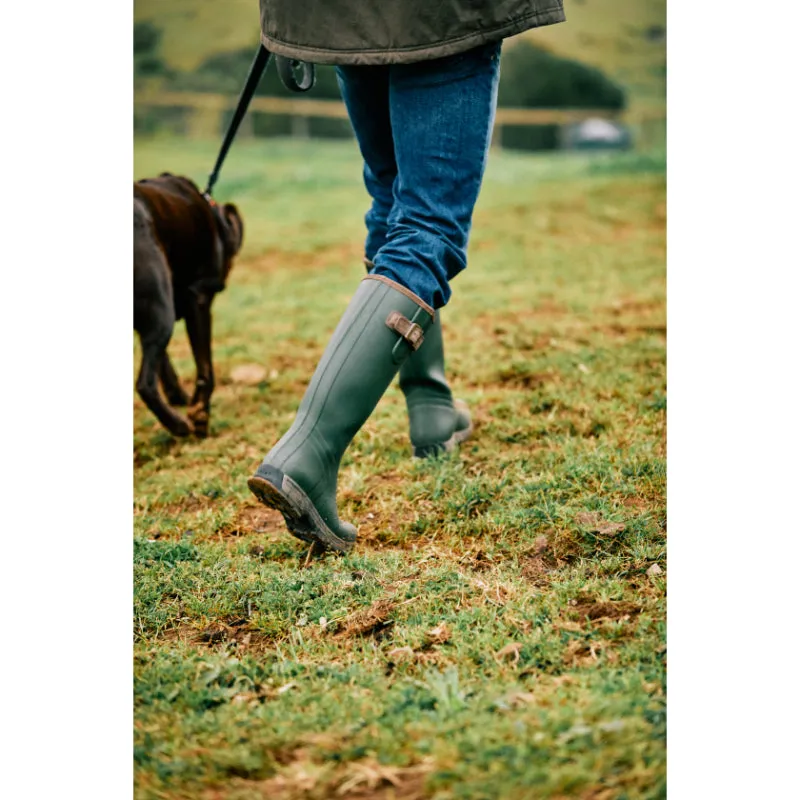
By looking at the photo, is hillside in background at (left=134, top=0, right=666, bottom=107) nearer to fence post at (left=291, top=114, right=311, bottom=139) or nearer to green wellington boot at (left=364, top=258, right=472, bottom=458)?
green wellington boot at (left=364, top=258, right=472, bottom=458)

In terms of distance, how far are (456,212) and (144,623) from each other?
3.21 ft

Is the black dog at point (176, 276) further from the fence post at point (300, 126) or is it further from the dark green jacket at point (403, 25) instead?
the fence post at point (300, 126)

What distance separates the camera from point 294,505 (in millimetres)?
1763

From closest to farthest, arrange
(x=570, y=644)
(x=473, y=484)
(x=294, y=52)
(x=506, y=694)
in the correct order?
(x=506, y=694)
(x=570, y=644)
(x=294, y=52)
(x=473, y=484)

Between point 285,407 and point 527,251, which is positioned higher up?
point 285,407

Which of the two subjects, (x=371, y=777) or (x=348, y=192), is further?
(x=348, y=192)

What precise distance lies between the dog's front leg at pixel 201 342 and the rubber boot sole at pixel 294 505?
1461 mm

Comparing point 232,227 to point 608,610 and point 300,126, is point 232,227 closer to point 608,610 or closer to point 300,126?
point 608,610

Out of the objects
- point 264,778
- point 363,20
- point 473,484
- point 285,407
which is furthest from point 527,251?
point 264,778

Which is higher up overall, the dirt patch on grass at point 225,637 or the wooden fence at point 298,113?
the dirt patch on grass at point 225,637

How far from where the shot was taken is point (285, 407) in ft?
10.3

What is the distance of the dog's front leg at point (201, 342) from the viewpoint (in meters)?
3.26

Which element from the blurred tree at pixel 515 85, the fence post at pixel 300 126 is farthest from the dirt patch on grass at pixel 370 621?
the fence post at pixel 300 126

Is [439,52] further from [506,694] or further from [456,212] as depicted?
[506,694]
